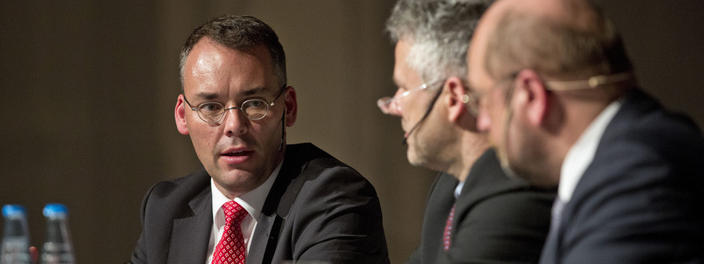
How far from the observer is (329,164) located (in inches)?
103

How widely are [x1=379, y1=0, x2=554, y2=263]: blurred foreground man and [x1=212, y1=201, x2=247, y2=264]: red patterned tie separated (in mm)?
666

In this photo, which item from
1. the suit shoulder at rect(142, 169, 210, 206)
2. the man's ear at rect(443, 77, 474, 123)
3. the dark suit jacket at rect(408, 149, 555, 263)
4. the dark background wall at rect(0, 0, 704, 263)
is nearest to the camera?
the dark suit jacket at rect(408, 149, 555, 263)

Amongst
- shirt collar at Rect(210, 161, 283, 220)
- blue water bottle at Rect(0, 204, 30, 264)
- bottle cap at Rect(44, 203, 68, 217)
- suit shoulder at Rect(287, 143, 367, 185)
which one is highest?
bottle cap at Rect(44, 203, 68, 217)

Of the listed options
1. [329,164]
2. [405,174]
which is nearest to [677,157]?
[329,164]

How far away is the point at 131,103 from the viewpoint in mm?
4492

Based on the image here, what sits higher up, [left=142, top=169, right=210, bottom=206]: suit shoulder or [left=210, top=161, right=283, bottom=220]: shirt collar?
[left=210, top=161, right=283, bottom=220]: shirt collar

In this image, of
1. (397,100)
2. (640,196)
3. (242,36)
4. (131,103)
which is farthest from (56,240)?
(131,103)

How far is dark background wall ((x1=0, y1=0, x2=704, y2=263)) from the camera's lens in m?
4.41

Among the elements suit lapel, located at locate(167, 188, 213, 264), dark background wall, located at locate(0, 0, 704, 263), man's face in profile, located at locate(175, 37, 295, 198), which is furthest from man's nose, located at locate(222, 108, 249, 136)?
dark background wall, located at locate(0, 0, 704, 263)

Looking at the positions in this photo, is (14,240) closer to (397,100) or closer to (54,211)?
(54,211)

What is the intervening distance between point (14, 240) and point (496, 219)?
95cm

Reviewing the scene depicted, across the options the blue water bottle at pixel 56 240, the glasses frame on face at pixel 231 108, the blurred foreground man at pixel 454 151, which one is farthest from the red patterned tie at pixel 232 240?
the blue water bottle at pixel 56 240

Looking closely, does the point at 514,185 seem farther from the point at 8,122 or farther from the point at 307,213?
the point at 8,122

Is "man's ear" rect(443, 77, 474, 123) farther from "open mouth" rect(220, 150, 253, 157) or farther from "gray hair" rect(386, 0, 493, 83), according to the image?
"open mouth" rect(220, 150, 253, 157)
